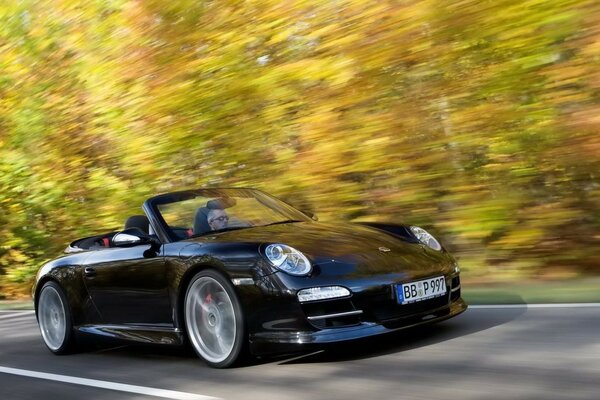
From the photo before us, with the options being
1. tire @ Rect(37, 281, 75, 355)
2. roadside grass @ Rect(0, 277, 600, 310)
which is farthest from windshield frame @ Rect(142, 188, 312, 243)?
roadside grass @ Rect(0, 277, 600, 310)

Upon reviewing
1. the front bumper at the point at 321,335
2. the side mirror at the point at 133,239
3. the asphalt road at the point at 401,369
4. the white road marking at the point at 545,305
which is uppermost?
the side mirror at the point at 133,239

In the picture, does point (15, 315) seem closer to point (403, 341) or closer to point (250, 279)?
point (250, 279)

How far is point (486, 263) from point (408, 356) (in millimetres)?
4833

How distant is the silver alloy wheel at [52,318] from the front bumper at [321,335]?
2.62m

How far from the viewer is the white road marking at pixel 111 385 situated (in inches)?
193

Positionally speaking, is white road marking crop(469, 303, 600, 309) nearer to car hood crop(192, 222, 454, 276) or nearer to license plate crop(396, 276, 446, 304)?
car hood crop(192, 222, 454, 276)

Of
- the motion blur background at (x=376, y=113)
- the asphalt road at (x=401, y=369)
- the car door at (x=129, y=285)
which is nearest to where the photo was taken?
the asphalt road at (x=401, y=369)

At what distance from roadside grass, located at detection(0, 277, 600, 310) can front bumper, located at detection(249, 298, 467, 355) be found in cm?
220

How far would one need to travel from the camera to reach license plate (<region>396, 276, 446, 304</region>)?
5289mm

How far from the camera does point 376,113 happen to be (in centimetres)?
1053

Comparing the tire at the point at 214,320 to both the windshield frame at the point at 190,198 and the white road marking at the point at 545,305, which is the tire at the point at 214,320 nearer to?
the windshield frame at the point at 190,198

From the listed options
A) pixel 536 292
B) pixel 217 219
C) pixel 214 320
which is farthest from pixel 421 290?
pixel 536 292

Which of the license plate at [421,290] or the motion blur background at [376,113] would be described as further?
the motion blur background at [376,113]

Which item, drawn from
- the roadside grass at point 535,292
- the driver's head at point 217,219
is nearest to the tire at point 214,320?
the driver's head at point 217,219
